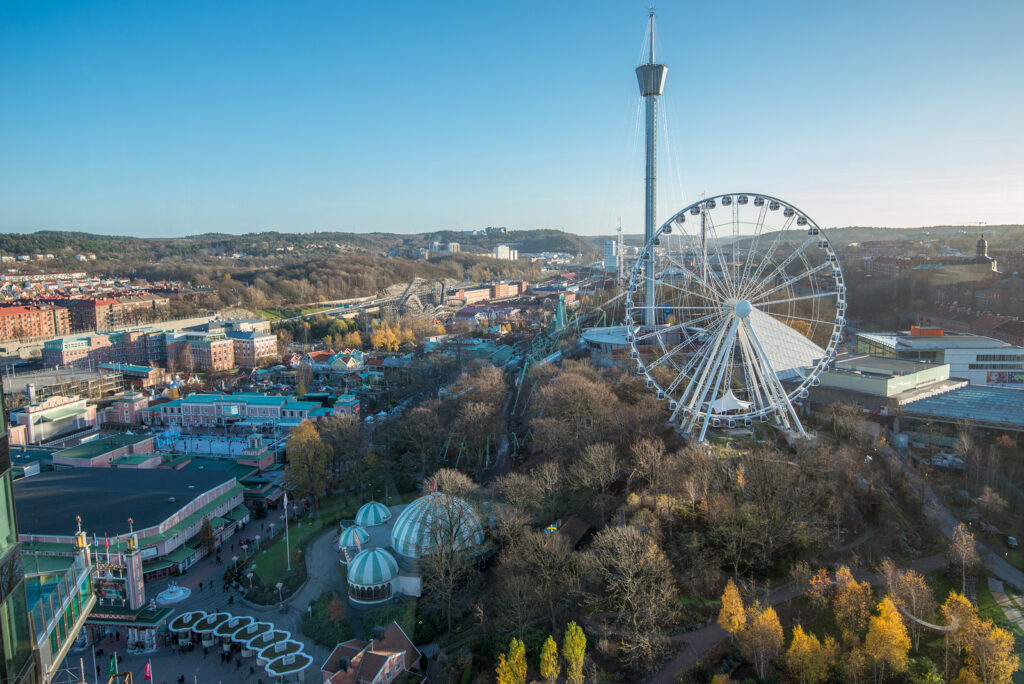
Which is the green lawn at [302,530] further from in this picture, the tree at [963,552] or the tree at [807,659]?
the tree at [963,552]

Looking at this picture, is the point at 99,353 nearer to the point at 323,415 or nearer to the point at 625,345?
the point at 323,415

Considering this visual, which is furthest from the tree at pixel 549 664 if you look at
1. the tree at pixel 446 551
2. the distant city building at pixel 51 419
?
the distant city building at pixel 51 419

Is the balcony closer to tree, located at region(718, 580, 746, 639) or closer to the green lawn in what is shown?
tree, located at region(718, 580, 746, 639)

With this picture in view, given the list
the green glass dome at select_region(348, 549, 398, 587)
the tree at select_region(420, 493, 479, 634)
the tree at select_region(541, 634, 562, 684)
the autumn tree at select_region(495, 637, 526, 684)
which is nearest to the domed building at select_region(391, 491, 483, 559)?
the tree at select_region(420, 493, 479, 634)

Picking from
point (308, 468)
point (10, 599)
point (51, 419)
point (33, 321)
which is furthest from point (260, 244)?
point (10, 599)

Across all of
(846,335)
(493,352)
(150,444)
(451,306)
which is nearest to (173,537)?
(150,444)

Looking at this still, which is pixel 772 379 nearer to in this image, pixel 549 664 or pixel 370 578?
pixel 549 664
